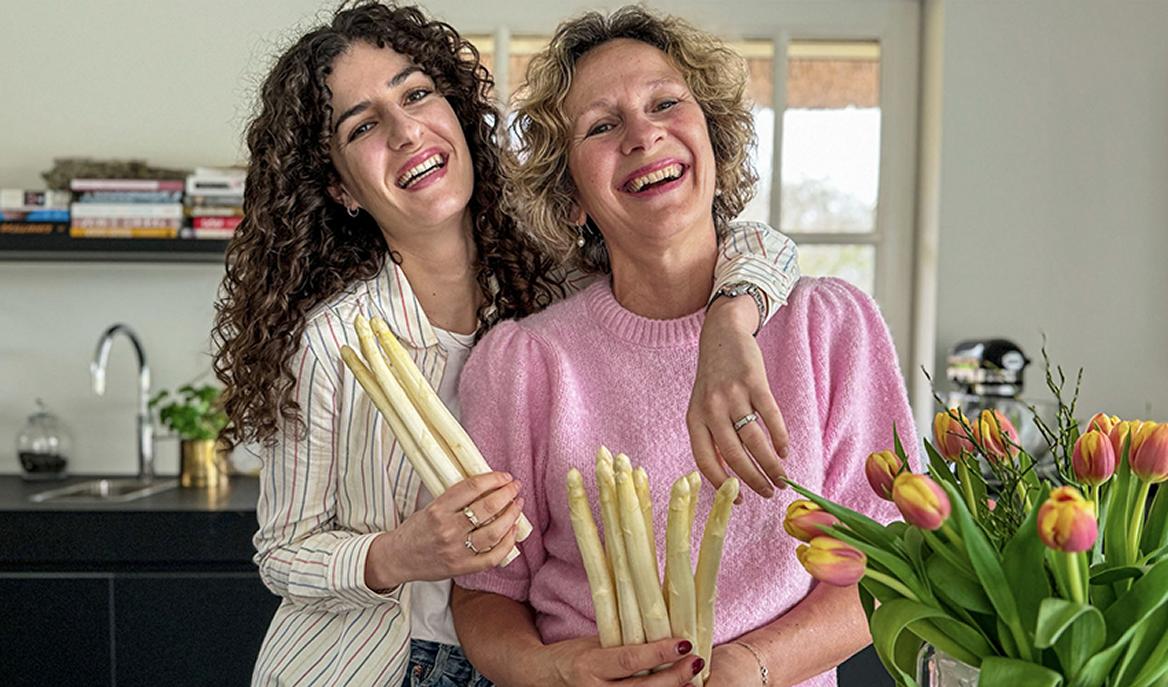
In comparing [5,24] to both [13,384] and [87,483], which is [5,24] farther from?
[87,483]

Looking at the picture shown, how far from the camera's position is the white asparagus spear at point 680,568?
1.23 m

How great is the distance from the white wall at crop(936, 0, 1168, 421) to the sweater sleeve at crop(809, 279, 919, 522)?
7.78 ft

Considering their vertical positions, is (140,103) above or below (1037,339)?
above

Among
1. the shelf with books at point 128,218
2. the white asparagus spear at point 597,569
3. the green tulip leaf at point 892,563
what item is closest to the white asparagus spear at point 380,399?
the white asparagus spear at point 597,569

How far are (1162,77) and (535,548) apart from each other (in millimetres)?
3116

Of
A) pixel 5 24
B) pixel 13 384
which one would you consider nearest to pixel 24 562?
pixel 13 384

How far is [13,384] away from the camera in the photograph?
13.4ft

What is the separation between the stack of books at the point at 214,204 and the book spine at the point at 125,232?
0.05 meters

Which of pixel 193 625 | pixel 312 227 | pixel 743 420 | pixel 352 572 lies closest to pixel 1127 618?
pixel 743 420

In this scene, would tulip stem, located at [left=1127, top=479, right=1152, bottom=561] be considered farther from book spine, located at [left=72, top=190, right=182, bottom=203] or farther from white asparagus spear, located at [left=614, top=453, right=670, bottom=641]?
book spine, located at [left=72, top=190, right=182, bottom=203]

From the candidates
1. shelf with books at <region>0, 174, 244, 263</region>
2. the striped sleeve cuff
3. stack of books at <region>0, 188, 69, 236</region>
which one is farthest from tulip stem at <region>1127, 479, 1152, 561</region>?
stack of books at <region>0, 188, 69, 236</region>

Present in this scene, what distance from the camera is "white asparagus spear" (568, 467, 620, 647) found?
1296 millimetres

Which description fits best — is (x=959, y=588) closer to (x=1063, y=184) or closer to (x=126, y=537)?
(x=126, y=537)

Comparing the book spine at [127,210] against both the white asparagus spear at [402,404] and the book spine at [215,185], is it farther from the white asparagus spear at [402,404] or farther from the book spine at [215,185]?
the white asparagus spear at [402,404]
